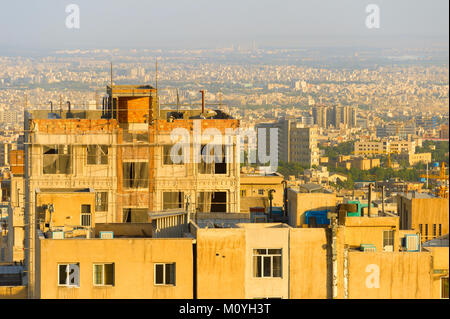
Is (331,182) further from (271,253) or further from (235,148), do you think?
(271,253)

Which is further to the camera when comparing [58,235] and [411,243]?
[411,243]

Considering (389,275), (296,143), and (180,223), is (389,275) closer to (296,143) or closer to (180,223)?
(180,223)

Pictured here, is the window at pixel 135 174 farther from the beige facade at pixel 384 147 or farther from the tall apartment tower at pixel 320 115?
the tall apartment tower at pixel 320 115

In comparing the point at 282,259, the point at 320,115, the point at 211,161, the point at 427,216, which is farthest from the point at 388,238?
the point at 320,115

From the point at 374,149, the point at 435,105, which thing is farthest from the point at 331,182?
the point at 435,105

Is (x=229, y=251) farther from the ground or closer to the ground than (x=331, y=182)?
farther from the ground

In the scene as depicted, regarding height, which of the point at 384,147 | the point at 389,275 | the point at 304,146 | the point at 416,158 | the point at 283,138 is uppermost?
the point at 389,275

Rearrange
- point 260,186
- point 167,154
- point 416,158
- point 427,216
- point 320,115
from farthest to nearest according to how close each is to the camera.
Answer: point 320,115 → point 416,158 → point 260,186 → point 427,216 → point 167,154
